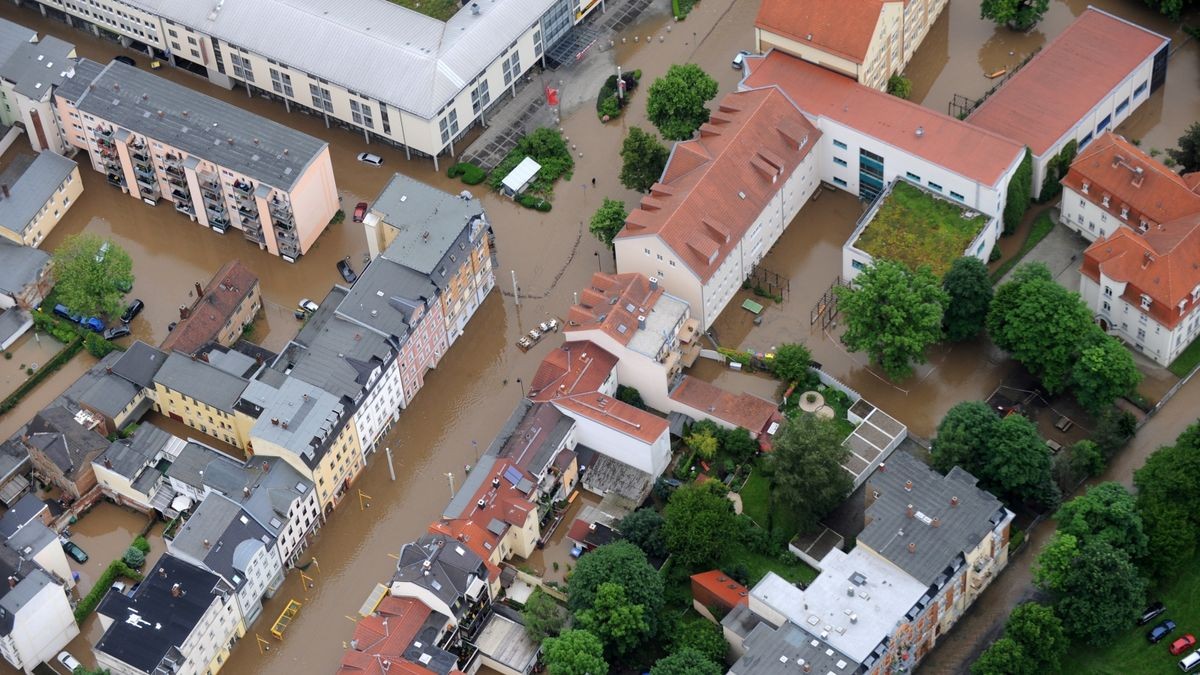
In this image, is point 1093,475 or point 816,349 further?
point 816,349

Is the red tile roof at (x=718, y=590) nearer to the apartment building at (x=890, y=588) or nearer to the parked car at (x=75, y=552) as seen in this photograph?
the apartment building at (x=890, y=588)

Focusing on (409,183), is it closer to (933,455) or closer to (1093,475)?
(933,455)

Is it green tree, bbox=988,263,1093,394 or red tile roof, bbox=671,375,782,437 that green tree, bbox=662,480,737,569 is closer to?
red tile roof, bbox=671,375,782,437

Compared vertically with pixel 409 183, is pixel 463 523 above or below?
below


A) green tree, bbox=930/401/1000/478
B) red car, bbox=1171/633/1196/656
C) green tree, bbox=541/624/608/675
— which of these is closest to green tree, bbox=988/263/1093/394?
green tree, bbox=930/401/1000/478

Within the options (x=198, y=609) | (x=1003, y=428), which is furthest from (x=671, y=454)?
(x=198, y=609)

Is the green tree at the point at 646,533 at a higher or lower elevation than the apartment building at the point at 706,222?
lower

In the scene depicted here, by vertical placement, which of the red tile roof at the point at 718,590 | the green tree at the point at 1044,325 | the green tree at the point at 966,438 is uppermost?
the green tree at the point at 1044,325

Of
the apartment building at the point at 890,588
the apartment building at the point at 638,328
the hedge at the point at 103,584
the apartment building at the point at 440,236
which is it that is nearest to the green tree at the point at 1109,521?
the apartment building at the point at 890,588

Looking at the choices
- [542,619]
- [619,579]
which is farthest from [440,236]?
[619,579]
